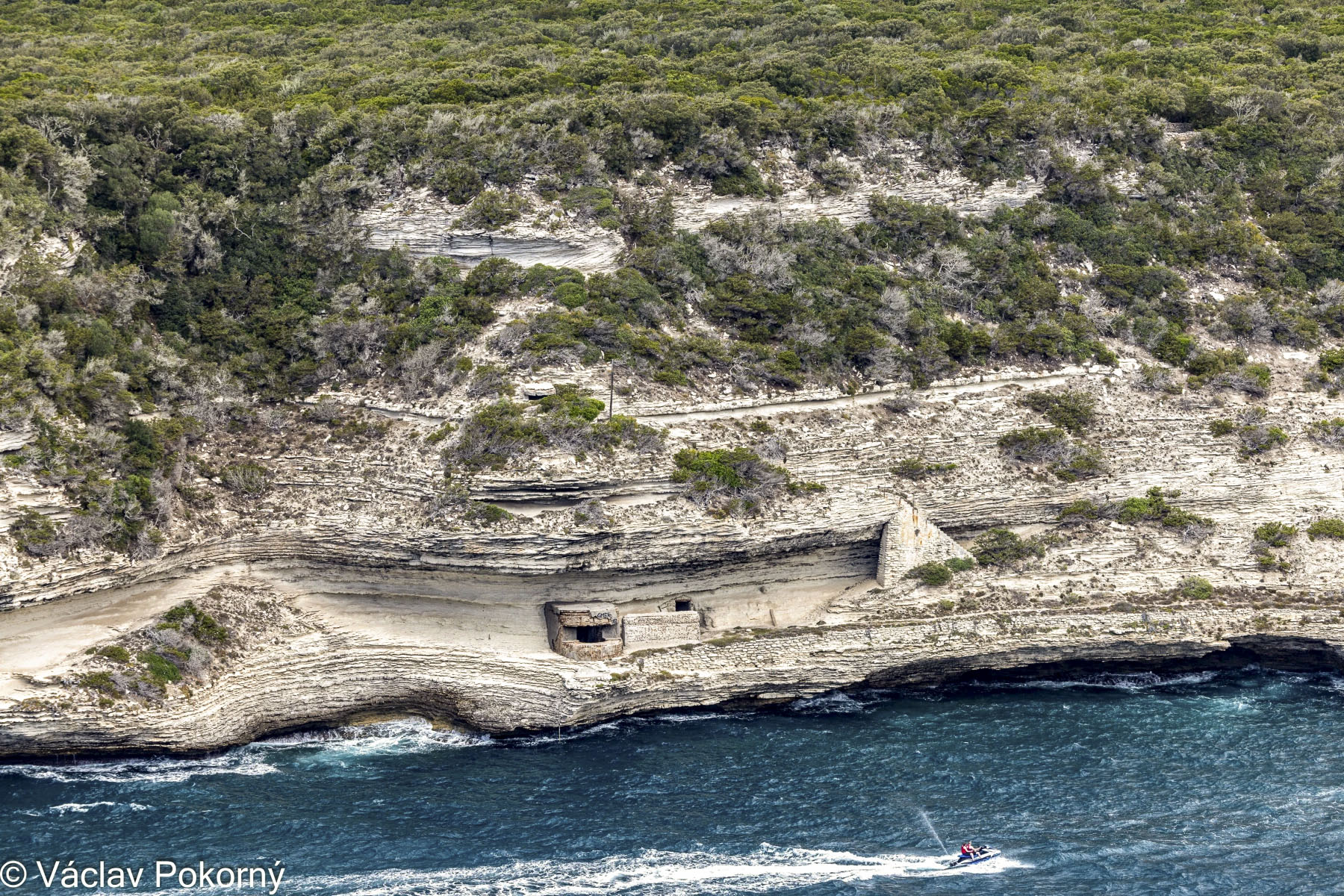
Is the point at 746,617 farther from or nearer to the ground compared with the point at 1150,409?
nearer to the ground

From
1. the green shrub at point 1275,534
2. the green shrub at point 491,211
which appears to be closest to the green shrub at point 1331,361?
the green shrub at point 1275,534

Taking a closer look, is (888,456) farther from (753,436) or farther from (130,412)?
(130,412)

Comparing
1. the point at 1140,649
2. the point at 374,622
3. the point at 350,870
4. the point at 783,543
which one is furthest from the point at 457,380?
the point at 1140,649

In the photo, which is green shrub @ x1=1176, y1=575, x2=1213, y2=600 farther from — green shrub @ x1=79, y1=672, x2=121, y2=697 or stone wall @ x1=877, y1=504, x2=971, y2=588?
green shrub @ x1=79, y1=672, x2=121, y2=697

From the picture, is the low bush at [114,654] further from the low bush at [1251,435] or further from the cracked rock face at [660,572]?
the low bush at [1251,435]

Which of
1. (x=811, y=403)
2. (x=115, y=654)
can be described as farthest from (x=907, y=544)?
(x=115, y=654)

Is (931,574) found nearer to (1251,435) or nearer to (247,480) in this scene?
(1251,435)
